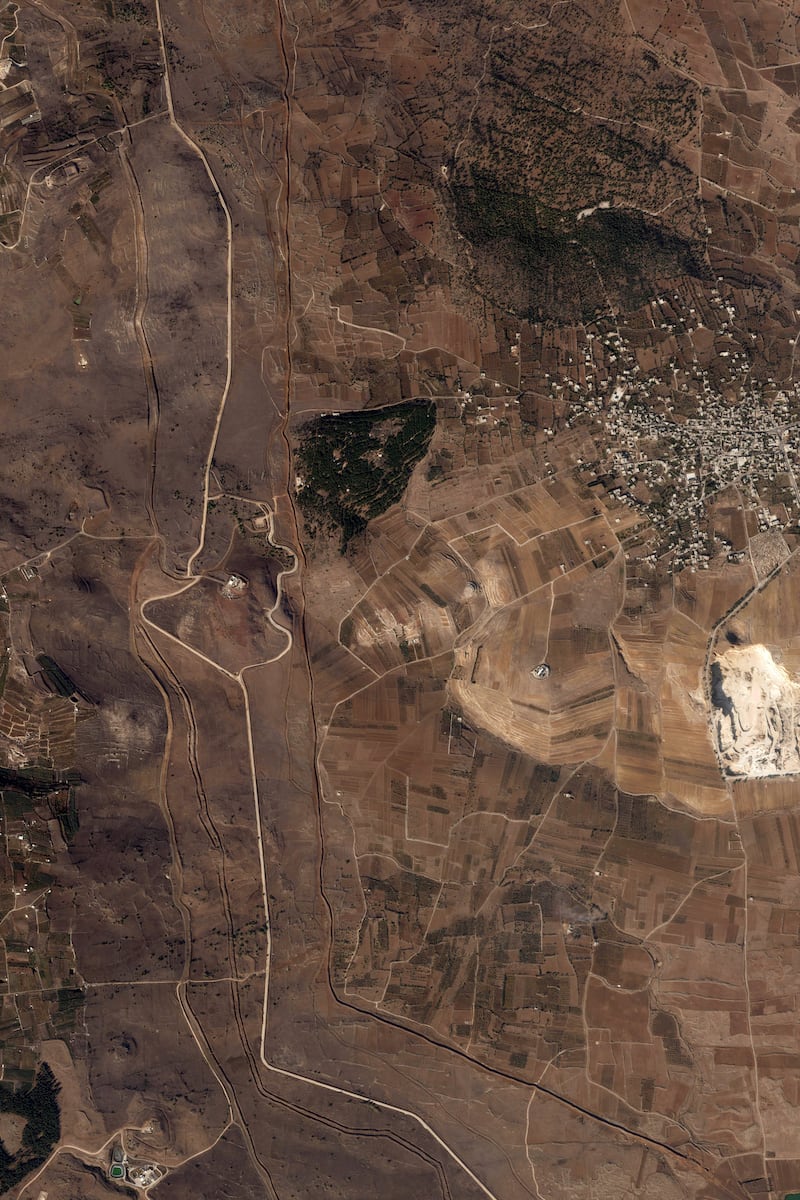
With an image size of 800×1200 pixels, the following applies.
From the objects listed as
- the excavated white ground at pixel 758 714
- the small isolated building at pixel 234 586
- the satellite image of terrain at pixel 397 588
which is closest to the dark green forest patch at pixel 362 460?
the satellite image of terrain at pixel 397 588

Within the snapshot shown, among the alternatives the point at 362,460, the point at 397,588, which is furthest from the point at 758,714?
the point at 362,460

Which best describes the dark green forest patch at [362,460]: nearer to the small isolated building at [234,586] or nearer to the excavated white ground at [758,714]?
the small isolated building at [234,586]

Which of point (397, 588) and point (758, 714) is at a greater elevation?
point (397, 588)

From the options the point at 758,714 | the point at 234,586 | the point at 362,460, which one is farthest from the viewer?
the point at 234,586

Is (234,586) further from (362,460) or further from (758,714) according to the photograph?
(758,714)

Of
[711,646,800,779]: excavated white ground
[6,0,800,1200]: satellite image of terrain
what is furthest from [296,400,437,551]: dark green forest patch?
[711,646,800,779]: excavated white ground

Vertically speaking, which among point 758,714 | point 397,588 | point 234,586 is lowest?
point 758,714

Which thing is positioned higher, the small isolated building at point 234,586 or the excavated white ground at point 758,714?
the small isolated building at point 234,586
